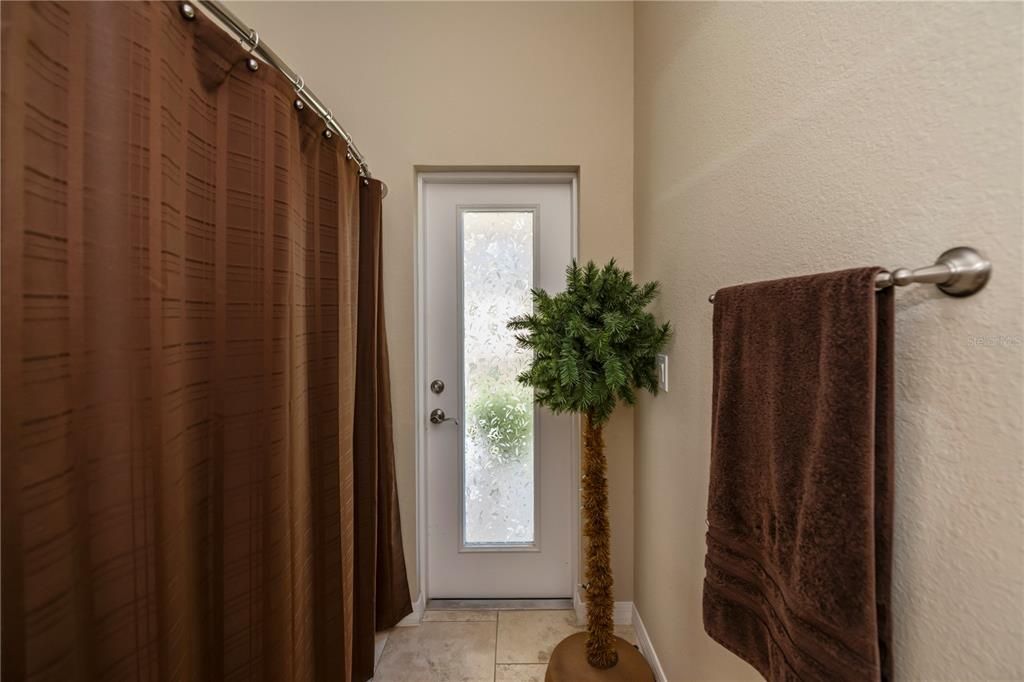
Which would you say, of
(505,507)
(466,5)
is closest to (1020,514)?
(505,507)

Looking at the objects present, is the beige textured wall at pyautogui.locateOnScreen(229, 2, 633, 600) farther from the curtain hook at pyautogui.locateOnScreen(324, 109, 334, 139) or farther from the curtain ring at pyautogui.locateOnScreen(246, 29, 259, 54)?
the curtain ring at pyautogui.locateOnScreen(246, 29, 259, 54)

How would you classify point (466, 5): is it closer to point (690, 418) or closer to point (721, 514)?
point (690, 418)

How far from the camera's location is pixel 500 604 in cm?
169

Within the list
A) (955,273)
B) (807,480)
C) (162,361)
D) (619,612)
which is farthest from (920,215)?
(619,612)

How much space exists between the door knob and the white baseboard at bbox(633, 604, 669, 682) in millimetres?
1075

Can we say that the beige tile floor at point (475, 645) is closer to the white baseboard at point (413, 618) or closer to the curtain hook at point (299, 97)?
the white baseboard at point (413, 618)

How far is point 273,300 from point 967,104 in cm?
115

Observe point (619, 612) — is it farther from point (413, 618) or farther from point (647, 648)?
point (413, 618)

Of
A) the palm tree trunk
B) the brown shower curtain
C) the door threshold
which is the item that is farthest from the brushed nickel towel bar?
the door threshold

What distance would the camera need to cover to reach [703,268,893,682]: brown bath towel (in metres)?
0.48

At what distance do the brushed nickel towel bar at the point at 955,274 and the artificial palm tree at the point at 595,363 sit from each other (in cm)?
65

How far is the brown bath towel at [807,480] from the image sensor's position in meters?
0.48

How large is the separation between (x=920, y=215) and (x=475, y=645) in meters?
1.81

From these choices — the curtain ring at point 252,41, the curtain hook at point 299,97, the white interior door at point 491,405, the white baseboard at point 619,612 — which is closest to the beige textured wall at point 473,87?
the white interior door at point 491,405
